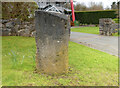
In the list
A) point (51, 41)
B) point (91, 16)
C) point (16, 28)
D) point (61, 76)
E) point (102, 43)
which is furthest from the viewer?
point (91, 16)

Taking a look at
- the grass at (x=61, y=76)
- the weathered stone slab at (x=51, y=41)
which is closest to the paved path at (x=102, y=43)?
the grass at (x=61, y=76)

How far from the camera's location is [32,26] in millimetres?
9242

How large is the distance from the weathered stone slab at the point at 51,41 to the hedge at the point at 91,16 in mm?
22594

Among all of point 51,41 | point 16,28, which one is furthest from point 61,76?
point 16,28

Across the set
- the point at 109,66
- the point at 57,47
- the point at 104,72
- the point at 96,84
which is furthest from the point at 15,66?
the point at 109,66

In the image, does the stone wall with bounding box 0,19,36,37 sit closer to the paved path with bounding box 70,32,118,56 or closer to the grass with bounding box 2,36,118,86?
the paved path with bounding box 70,32,118,56

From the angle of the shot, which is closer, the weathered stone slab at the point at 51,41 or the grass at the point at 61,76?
the grass at the point at 61,76

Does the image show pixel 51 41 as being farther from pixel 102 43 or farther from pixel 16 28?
pixel 16 28

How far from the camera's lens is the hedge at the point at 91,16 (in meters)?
23.8

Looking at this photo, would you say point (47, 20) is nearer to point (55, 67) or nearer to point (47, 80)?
point (55, 67)

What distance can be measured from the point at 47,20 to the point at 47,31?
9.4 inches

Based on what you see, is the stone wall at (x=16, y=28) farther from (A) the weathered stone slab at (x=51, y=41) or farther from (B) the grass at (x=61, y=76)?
(A) the weathered stone slab at (x=51, y=41)

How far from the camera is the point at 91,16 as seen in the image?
24.9m

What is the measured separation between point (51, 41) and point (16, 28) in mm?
6531
